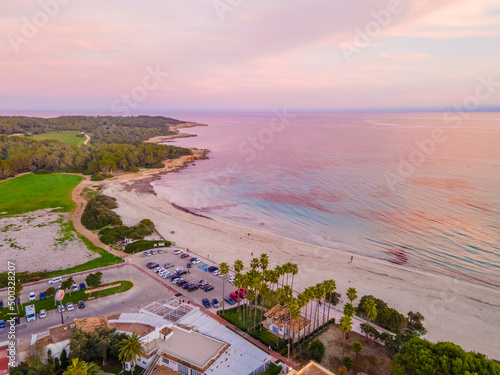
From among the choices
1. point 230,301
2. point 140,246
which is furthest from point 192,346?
point 140,246

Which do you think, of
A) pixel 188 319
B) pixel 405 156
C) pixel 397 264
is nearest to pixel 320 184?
pixel 397 264

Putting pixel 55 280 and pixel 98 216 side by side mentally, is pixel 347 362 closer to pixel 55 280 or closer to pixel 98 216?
pixel 55 280

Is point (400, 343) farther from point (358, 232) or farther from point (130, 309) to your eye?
point (358, 232)

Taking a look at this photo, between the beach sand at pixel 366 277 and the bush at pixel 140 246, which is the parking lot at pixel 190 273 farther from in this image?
the beach sand at pixel 366 277

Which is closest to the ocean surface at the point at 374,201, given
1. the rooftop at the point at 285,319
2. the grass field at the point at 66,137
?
the rooftop at the point at 285,319

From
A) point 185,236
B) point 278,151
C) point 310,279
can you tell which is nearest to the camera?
point 310,279
